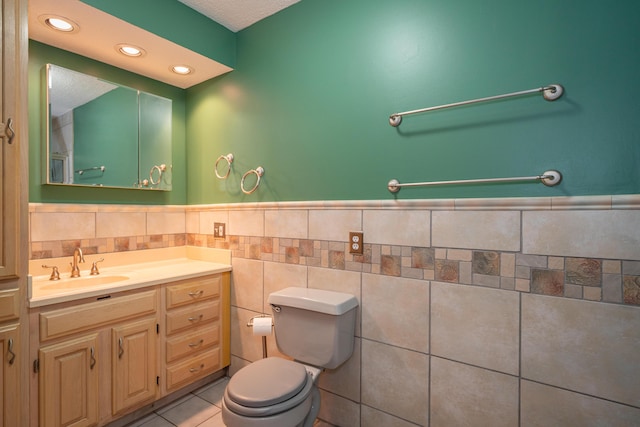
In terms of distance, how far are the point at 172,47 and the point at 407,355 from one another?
2216mm

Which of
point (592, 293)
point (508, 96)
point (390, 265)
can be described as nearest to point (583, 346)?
point (592, 293)

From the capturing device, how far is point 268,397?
124 cm

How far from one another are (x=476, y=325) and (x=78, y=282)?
2161 mm

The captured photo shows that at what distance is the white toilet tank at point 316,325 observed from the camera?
153 cm

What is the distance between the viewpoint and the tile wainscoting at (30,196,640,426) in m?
1.11

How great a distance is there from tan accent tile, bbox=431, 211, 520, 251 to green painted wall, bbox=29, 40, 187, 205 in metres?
2.05

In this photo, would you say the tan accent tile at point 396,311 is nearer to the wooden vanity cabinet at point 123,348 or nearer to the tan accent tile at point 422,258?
the tan accent tile at point 422,258

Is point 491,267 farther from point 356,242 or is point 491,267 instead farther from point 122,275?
point 122,275

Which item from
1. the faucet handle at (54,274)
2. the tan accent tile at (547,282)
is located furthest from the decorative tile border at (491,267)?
the faucet handle at (54,274)

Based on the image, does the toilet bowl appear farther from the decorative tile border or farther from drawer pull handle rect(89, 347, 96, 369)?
→ drawer pull handle rect(89, 347, 96, 369)

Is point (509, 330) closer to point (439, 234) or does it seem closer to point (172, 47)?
point (439, 234)

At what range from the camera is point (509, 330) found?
1273 mm

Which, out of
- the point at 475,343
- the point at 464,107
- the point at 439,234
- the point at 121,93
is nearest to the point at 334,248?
the point at 439,234

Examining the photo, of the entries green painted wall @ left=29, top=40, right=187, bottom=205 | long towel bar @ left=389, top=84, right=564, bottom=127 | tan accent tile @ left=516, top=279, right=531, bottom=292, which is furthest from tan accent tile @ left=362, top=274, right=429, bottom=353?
green painted wall @ left=29, top=40, right=187, bottom=205
